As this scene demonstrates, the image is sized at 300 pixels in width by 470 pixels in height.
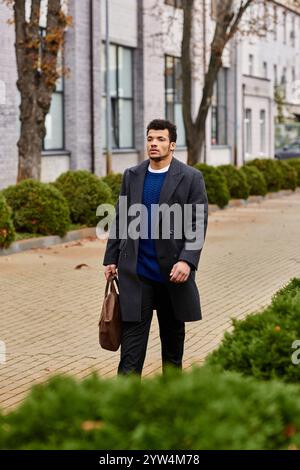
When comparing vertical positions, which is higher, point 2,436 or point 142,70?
point 142,70

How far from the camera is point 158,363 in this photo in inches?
342

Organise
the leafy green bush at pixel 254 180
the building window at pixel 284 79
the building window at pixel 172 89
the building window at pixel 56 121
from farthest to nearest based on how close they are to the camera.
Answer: the building window at pixel 284 79 < the building window at pixel 172 89 < the leafy green bush at pixel 254 180 < the building window at pixel 56 121

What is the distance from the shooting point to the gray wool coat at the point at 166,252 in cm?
659

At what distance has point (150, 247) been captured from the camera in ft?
21.7

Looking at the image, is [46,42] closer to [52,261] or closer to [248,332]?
[52,261]

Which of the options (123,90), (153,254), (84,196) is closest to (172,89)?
(123,90)

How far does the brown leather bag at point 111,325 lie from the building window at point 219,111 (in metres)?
35.8

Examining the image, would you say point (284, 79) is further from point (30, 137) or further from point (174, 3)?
point (30, 137)

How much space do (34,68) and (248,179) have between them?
1374 centimetres

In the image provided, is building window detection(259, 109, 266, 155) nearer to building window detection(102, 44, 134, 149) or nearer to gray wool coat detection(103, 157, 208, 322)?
building window detection(102, 44, 134, 149)

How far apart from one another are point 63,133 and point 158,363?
20035 millimetres

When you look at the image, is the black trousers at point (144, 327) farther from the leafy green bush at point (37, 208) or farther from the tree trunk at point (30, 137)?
the tree trunk at point (30, 137)

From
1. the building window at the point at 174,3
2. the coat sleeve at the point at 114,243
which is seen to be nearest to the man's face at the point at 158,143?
the coat sleeve at the point at 114,243

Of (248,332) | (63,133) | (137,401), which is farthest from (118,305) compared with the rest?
(63,133)
